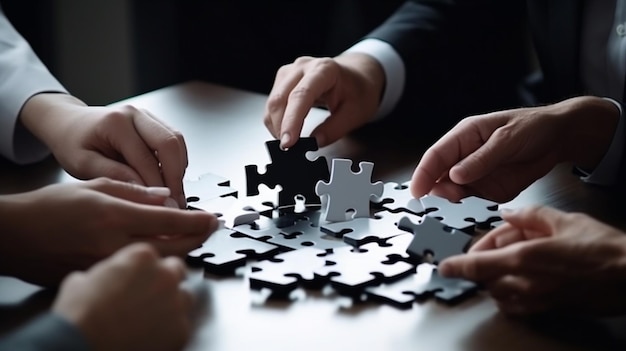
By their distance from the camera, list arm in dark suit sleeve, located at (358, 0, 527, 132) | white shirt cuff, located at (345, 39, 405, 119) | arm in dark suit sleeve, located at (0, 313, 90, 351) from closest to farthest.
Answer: arm in dark suit sleeve, located at (0, 313, 90, 351), white shirt cuff, located at (345, 39, 405, 119), arm in dark suit sleeve, located at (358, 0, 527, 132)

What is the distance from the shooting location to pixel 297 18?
3.49 meters

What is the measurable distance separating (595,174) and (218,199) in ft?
2.41

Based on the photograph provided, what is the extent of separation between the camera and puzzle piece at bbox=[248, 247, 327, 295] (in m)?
1.39

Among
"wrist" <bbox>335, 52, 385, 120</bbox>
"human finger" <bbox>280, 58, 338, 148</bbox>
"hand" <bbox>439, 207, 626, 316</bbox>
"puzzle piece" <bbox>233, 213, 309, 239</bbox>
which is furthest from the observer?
"wrist" <bbox>335, 52, 385, 120</bbox>

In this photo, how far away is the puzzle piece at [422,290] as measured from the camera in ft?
4.49

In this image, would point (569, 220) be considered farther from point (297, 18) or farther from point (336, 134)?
point (297, 18)

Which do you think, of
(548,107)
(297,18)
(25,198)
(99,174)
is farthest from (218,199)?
(297,18)

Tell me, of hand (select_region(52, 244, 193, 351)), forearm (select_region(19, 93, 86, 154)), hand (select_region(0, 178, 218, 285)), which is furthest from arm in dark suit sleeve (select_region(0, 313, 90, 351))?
forearm (select_region(19, 93, 86, 154))

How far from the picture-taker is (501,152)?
1.74 metres

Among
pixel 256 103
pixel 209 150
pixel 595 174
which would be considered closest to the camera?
pixel 595 174

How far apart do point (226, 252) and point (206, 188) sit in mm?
286

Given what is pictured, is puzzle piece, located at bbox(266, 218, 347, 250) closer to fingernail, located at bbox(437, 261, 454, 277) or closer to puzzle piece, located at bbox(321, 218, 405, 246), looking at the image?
puzzle piece, located at bbox(321, 218, 405, 246)

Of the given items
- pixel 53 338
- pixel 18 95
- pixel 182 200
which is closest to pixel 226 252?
pixel 182 200

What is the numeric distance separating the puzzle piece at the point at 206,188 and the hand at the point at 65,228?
292 mm
